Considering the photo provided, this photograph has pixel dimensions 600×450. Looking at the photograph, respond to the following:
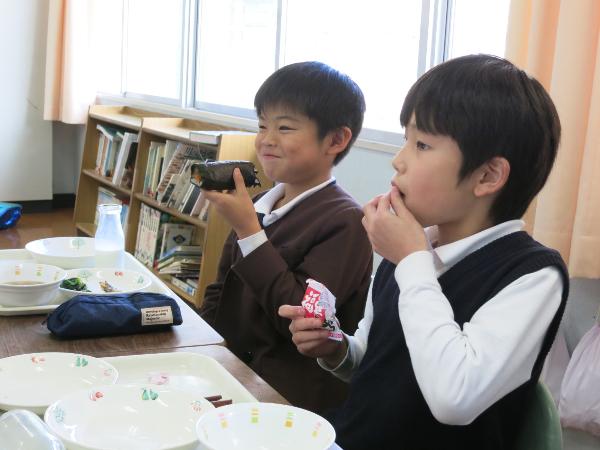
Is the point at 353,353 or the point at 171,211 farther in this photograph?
the point at 171,211

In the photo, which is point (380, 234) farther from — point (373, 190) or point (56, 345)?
point (373, 190)

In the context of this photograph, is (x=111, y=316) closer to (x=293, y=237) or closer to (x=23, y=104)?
(x=293, y=237)

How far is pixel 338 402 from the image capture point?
66.0 inches

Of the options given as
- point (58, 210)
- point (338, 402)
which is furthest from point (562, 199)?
point (58, 210)

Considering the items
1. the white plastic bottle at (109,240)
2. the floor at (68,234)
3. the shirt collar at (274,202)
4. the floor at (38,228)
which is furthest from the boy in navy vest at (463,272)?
the floor at (38,228)

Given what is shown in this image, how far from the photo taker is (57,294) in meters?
1.48

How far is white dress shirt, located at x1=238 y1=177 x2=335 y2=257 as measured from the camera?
1.59m

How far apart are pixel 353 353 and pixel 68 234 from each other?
3.90m

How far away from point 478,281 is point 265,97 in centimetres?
89

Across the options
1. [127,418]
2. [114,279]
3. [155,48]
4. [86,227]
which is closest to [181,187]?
[86,227]

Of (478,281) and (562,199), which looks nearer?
(478,281)

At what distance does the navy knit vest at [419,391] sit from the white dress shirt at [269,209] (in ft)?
1.39

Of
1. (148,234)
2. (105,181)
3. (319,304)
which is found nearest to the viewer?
(319,304)

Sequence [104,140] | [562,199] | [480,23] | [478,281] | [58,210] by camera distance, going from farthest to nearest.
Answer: [58,210]
[104,140]
[480,23]
[562,199]
[478,281]
